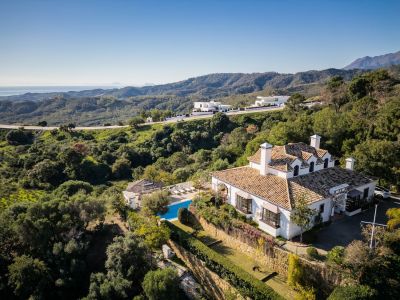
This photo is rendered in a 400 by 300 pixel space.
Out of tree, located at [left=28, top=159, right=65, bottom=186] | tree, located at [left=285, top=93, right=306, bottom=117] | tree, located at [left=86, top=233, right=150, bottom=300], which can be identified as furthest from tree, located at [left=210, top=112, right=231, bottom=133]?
tree, located at [left=86, top=233, right=150, bottom=300]

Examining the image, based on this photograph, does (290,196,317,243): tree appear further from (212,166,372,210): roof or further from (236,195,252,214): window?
(236,195,252,214): window

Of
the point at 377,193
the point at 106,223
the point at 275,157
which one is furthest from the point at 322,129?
the point at 106,223

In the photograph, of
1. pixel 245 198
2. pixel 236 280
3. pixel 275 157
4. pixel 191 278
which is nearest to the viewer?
pixel 236 280

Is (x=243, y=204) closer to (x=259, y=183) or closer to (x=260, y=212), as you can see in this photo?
(x=260, y=212)

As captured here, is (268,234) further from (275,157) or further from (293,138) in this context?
(293,138)

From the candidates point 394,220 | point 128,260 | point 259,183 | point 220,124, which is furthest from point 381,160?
point 220,124

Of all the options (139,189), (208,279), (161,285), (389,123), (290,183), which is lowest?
(208,279)

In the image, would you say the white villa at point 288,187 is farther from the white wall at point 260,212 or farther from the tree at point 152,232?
the tree at point 152,232
